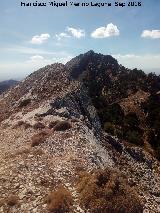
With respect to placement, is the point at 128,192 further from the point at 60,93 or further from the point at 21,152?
the point at 60,93

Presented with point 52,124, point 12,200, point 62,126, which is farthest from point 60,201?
point 52,124

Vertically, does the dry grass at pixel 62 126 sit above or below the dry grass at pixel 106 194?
above

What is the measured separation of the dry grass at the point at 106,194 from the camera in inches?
763

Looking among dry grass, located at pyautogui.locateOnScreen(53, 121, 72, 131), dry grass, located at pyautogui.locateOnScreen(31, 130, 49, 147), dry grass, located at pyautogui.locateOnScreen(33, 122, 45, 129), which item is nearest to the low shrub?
dry grass, located at pyautogui.locateOnScreen(33, 122, 45, 129)

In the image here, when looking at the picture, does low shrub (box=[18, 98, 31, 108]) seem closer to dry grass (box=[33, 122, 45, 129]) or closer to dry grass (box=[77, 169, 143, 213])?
dry grass (box=[33, 122, 45, 129])

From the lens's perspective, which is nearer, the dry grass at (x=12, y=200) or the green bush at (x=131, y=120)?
the dry grass at (x=12, y=200)

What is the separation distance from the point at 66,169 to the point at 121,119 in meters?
76.9

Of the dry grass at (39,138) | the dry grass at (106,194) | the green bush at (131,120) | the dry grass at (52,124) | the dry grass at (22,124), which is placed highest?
the dry grass at (52,124)

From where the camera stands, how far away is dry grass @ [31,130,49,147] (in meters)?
30.5

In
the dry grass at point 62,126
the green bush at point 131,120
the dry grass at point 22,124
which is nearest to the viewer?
the dry grass at point 62,126

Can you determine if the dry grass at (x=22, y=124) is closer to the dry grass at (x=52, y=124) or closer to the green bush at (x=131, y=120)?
the dry grass at (x=52, y=124)

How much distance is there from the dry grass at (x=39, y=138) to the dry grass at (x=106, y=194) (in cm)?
913

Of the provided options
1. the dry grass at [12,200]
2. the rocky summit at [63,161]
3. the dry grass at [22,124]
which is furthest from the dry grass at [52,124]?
the dry grass at [12,200]

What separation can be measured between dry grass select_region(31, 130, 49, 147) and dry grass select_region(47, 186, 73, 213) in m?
10.5
